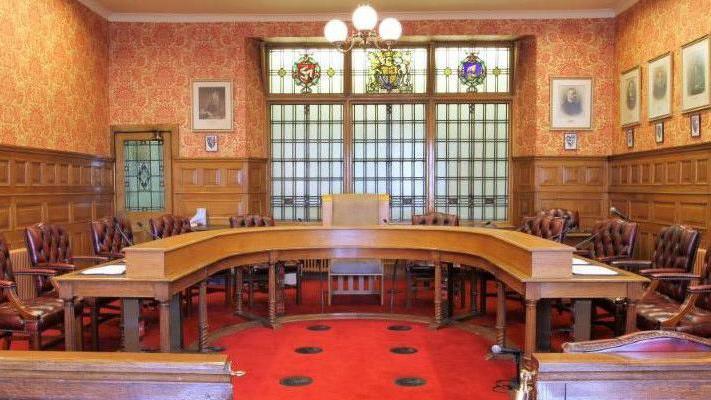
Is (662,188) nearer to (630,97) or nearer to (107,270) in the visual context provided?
(630,97)

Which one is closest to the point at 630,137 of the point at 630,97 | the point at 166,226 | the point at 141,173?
the point at 630,97

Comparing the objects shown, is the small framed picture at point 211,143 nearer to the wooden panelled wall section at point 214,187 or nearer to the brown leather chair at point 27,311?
the wooden panelled wall section at point 214,187

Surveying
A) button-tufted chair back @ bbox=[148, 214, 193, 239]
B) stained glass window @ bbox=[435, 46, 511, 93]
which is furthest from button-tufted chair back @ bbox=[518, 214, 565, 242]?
button-tufted chair back @ bbox=[148, 214, 193, 239]

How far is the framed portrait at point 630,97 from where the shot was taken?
814 cm

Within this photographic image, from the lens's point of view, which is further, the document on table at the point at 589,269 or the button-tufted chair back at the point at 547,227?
the button-tufted chair back at the point at 547,227

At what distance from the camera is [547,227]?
6324mm

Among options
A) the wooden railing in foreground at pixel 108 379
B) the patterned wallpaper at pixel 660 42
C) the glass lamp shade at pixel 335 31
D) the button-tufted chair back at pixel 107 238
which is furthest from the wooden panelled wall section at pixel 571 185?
the wooden railing in foreground at pixel 108 379

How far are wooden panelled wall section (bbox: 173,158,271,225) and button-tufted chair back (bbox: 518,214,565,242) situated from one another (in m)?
4.10

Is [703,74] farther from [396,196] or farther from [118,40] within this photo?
[118,40]

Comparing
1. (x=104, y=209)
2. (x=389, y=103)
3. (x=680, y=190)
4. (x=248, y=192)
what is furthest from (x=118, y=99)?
(x=680, y=190)

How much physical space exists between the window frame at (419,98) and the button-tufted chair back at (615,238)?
374 centimetres

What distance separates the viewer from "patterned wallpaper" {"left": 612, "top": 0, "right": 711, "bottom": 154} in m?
6.75

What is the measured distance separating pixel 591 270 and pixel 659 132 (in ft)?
13.9

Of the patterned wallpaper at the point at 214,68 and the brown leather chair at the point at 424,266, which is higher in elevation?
the patterned wallpaper at the point at 214,68
